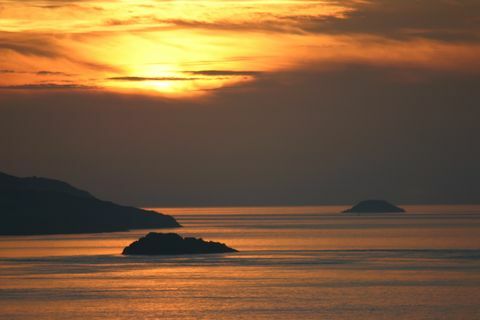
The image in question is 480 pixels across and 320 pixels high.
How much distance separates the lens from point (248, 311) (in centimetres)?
9375

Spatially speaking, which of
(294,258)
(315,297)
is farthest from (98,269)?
(315,297)

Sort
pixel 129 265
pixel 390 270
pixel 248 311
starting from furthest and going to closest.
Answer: pixel 129 265
pixel 390 270
pixel 248 311

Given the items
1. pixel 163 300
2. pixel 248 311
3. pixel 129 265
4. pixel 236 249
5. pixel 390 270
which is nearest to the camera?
pixel 248 311

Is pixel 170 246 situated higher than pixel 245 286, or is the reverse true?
pixel 170 246

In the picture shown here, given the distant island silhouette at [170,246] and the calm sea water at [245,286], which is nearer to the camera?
the calm sea water at [245,286]

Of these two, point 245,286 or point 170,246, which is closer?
point 245,286

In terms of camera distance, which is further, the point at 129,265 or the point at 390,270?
the point at 129,265

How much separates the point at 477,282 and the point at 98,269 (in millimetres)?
52911

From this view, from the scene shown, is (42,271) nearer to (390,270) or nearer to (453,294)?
(390,270)

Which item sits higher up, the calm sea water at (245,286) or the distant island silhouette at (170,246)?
the distant island silhouette at (170,246)

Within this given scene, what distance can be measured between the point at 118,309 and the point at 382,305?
954 inches

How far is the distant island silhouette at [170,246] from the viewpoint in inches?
7032

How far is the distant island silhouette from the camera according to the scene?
178625 millimetres

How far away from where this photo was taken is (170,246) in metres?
178
